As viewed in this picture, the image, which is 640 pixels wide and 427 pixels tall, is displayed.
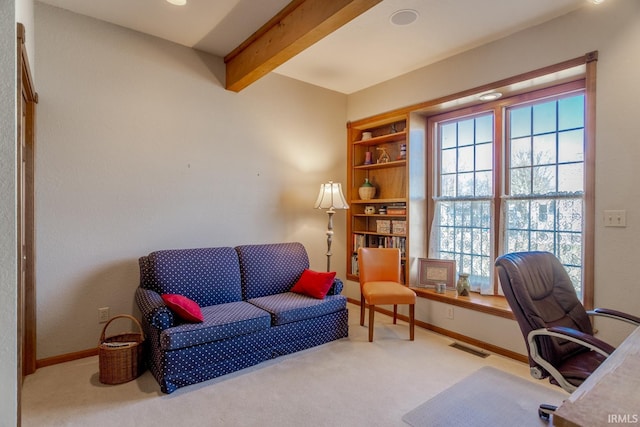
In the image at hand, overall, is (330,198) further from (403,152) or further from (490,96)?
(490,96)

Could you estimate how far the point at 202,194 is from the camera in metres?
3.35

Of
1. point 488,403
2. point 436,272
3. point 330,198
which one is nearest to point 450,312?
point 436,272

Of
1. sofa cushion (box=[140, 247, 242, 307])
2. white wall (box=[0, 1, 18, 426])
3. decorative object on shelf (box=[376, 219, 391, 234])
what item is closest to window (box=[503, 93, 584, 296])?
decorative object on shelf (box=[376, 219, 391, 234])

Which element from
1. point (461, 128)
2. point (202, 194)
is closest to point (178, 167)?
point (202, 194)

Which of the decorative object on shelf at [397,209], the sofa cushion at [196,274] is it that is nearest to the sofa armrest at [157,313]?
the sofa cushion at [196,274]

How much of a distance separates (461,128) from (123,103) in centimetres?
332

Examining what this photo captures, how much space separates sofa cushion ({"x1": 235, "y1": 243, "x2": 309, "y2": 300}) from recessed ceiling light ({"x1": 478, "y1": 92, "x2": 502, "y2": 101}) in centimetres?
237

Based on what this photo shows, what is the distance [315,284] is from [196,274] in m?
1.08

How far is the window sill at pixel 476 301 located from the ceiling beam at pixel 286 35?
260 cm

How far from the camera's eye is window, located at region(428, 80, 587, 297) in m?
2.85

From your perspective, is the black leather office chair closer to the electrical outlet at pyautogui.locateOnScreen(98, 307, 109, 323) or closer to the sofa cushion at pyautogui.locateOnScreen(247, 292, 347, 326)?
the sofa cushion at pyautogui.locateOnScreen(247, 292, 347, 326)

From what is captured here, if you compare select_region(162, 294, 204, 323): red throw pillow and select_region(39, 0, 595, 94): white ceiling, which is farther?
select_region(39, 0, 595, 94): white ceiling

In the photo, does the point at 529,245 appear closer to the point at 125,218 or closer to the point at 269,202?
the point at 269,202

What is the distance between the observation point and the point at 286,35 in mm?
2607
